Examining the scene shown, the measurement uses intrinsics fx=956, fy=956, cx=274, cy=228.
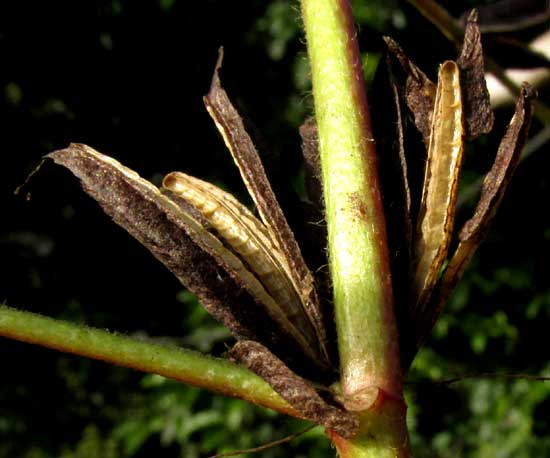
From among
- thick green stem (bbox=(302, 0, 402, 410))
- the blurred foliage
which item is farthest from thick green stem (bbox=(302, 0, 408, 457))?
the blurred foliage

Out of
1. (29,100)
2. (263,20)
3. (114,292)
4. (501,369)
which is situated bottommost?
(501,369)

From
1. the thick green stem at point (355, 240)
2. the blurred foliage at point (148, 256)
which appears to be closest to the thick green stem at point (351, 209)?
the thick green stem at point (355, 240)

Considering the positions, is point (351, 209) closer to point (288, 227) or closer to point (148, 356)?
point (288, 227)

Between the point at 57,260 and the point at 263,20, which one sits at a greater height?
the point at 263,20

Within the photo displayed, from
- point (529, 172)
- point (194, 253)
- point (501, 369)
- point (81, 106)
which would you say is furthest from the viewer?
point (501, 369)

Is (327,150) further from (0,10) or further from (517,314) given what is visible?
(517,314)

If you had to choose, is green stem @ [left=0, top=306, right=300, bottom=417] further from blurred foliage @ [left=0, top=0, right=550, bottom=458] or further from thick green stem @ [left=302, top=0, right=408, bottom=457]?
blurred foliage @ [left=0, top=0, right=550, bottom=458]

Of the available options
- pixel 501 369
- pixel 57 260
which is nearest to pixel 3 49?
pixel 57 260
